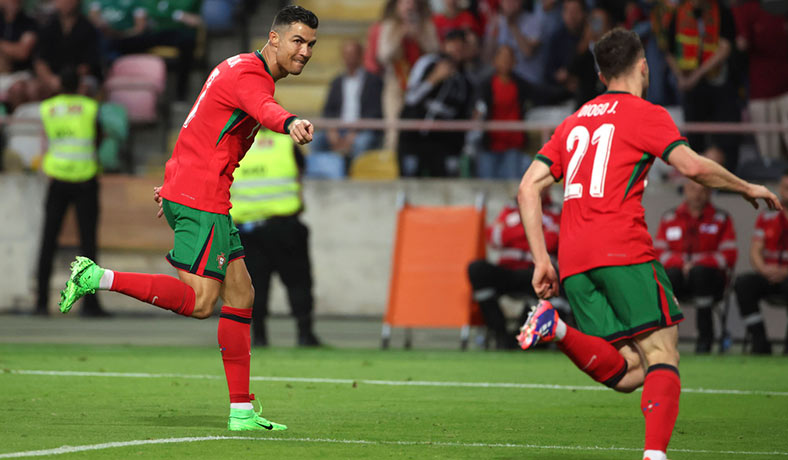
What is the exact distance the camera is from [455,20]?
1833 cm

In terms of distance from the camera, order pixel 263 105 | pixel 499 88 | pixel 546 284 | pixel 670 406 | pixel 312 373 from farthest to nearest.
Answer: pixel 499 88 < pixel 312 373 < pixel 263 105 < pixel 546 284 < pixel 670 406

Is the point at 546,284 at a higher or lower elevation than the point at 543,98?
lower

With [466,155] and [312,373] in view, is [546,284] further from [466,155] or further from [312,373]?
[466,155]

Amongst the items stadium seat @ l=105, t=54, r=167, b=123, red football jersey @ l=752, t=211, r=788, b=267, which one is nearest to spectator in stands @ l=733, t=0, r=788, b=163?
red football jersey @ l=752, t=211, r=788, b=267

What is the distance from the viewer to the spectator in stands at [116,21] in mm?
19828

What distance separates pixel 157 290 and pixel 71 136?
394 inches

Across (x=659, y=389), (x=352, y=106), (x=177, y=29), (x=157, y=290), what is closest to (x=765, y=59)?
(x=352, y=106)

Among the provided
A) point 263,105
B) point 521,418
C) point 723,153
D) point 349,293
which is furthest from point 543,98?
point 263,105

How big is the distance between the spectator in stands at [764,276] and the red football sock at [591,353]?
25.3ft

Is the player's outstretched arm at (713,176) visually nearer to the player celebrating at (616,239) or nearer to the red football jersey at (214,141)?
the player celebrating at (616,239)

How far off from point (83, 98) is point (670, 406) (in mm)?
12130

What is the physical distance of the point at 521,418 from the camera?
8.19 meters

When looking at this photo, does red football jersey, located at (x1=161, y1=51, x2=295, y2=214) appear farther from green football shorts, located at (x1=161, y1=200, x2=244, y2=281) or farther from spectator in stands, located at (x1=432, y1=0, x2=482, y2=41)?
spectator in stands, located at (x1=432, y1=0, x2=482, y2=41)

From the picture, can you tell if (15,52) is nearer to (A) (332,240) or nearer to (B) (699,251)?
(A) (332,240)
